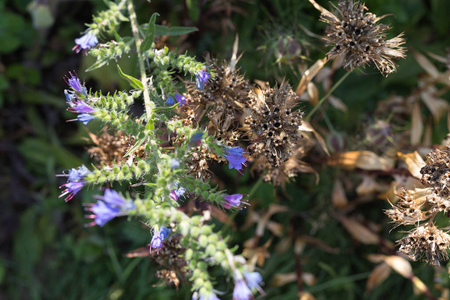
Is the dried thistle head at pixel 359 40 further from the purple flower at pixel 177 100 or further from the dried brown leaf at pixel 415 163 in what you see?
the purple flower at pixel 177 100

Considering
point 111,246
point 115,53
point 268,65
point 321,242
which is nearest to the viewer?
point 115,53

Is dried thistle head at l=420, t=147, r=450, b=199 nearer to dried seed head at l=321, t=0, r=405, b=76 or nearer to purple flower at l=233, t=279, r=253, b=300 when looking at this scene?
dried seed head at l=321, t=0, r=405, b=76

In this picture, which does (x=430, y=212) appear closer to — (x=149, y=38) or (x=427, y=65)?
(x=427, y=65)

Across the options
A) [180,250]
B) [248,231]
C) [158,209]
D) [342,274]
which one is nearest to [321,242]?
[342,274]

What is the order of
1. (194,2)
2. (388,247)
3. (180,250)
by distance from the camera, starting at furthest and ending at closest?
1. (388,247)
2. (194,2)
3. (180,250)

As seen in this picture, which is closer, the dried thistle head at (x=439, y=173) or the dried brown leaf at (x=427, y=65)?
the dried thistle head at (x=439, y=173)

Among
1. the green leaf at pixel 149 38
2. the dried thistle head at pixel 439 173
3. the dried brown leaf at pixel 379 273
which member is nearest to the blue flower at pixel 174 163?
the green leaf at pixel 149 38

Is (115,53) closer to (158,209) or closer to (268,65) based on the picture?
Result: (158,209)

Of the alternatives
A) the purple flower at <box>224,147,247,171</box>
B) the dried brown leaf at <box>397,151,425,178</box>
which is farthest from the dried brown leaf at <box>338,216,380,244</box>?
the purple flower at <box>224,147,247,171</box>
